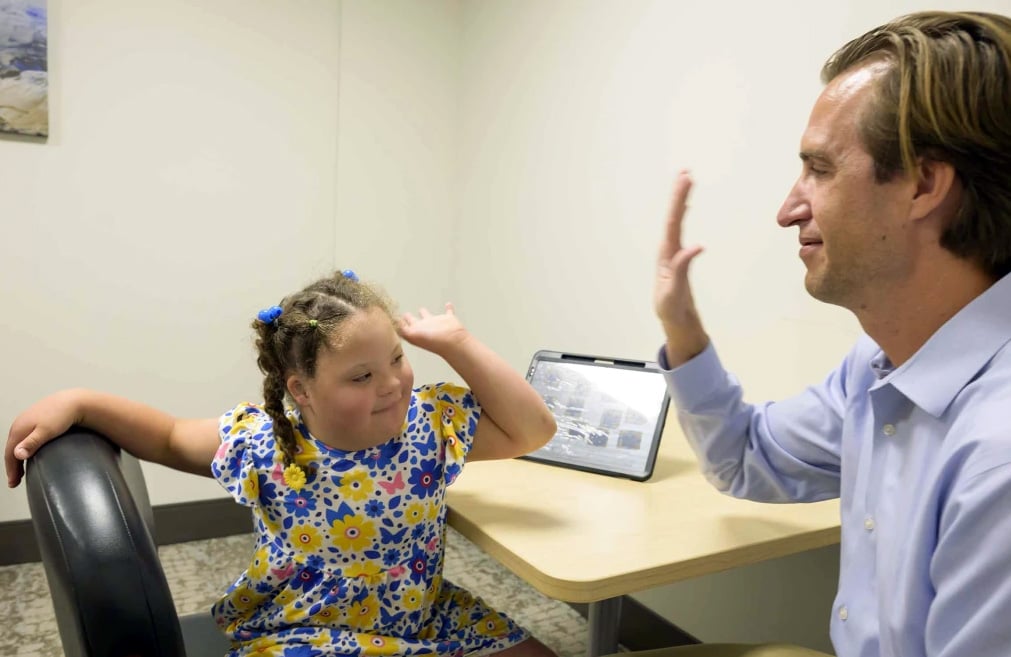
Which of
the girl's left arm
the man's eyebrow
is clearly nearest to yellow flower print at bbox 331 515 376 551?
the girl's left arm

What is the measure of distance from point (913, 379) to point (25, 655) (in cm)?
238

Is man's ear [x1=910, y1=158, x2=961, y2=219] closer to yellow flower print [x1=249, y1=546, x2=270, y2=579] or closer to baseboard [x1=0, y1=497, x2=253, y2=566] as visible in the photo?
yellow flower print [x1=249, y1=546, x2=270, y2=579]

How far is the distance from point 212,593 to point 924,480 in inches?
91.7

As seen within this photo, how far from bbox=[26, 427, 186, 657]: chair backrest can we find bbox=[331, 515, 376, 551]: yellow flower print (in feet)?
Result: 0.99

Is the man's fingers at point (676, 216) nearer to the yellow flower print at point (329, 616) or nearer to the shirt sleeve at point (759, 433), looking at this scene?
the shirt sleeve at point (759, 433)

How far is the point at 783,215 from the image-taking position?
1051mm

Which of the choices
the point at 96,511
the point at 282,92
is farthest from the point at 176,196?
the point at 96,511

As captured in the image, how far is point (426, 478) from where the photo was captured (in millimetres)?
1239

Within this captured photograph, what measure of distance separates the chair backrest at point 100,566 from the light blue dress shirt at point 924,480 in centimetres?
78

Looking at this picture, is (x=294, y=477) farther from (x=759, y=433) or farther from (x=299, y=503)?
(x=759, y=433)

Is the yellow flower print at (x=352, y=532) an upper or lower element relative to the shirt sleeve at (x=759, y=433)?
lower

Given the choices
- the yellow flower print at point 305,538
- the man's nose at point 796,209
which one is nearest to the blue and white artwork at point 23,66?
the yellow flower print at point 305,538

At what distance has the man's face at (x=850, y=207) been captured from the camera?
3.06ft

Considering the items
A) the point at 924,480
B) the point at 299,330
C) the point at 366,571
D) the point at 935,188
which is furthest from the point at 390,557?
the point at 935,188
